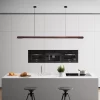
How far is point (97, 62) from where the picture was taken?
25.9 feet

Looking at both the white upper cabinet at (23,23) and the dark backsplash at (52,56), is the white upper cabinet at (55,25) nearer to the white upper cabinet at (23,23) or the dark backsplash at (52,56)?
the white upper cabinet at (23,23)

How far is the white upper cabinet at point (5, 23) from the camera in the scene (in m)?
7.84

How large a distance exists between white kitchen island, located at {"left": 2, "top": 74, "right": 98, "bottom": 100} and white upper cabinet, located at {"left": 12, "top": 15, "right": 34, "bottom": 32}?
7.85 ft

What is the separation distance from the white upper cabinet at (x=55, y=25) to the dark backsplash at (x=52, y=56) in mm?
580

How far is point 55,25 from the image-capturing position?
787cm

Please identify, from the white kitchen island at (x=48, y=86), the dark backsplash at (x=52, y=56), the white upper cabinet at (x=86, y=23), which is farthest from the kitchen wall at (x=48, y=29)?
the white kitchen island at (x=48, y=86)

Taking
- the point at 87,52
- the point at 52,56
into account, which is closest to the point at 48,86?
the point at 52,56

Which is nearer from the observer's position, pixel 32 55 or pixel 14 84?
pixel 14 84

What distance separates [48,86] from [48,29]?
2508 mm

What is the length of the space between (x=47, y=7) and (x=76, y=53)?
1654 mm

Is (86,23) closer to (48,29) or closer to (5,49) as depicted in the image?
(48,29)

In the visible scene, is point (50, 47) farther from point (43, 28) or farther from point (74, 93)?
point (74, 93)

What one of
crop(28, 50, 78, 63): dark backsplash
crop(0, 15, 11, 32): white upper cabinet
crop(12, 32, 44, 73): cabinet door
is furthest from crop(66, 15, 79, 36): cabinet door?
crop(0, 15, 11, 32): white upper cabinet

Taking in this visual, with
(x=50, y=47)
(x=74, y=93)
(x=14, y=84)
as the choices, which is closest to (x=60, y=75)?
(x=74, y=93)
